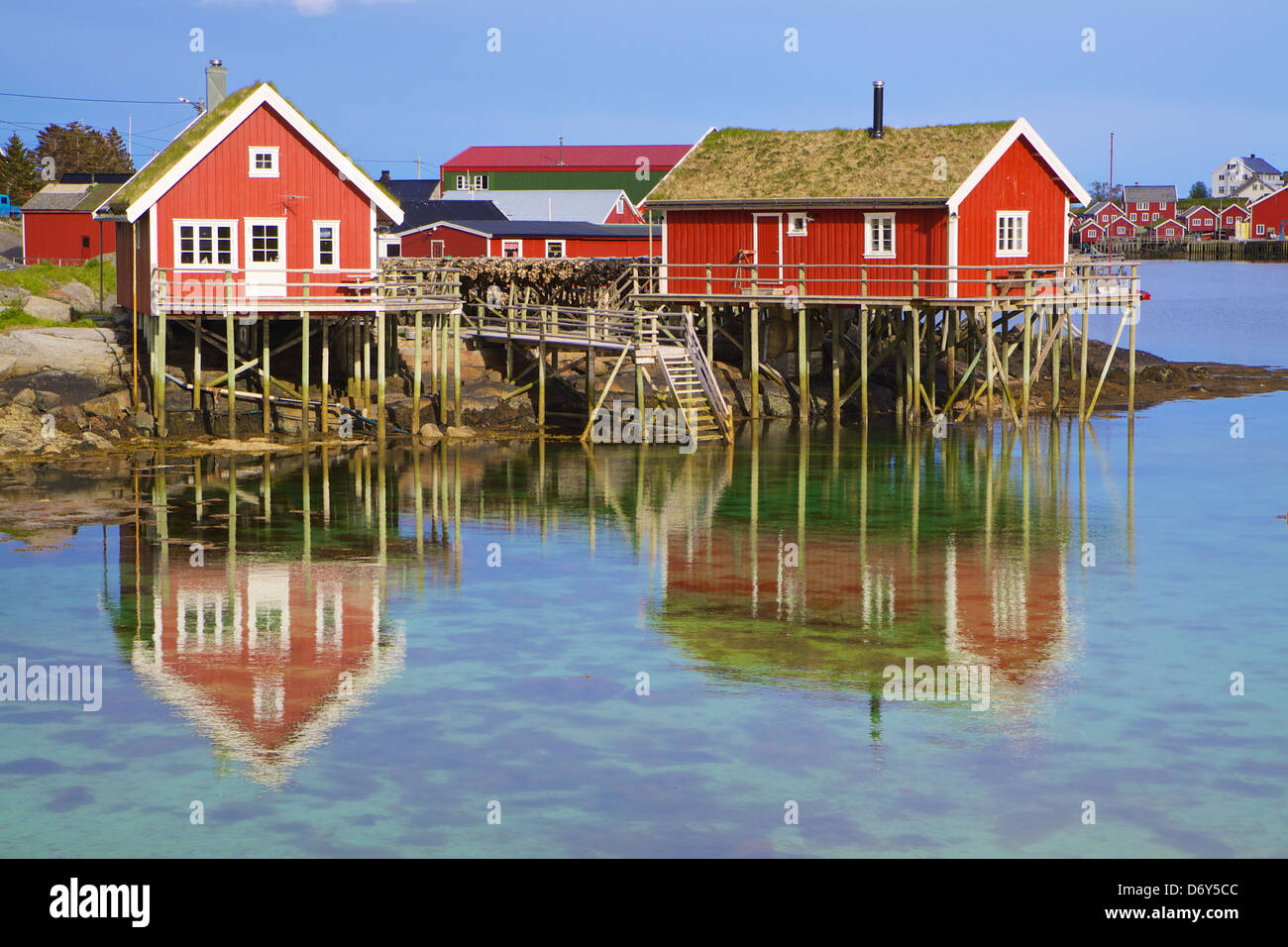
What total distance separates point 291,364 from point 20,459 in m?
8.36

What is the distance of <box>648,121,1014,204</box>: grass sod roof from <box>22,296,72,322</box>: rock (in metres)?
16.7

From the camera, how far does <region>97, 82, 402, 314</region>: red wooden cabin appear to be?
3462 cm

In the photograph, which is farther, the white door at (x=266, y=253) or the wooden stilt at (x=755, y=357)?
the wooden stilt at (x=755, y=357)

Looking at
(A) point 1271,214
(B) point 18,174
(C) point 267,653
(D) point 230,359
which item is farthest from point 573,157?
(A) point 1271,214

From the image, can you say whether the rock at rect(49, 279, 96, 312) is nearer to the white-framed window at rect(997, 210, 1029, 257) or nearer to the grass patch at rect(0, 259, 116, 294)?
the grass patch at rect(0, 259, 116, 294)

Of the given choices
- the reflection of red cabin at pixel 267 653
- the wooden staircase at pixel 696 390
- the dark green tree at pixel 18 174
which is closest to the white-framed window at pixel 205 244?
the wooden staircase at pixel 696 390

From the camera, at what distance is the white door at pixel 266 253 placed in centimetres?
3525

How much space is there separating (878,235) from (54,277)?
27947mm

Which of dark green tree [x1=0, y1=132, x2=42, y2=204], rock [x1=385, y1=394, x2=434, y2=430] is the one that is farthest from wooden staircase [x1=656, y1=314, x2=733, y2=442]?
dark green tree [x1=0, y1=132, x2=42, y2=204]

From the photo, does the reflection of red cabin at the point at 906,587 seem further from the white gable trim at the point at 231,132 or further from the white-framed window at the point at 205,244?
the white gable trim at the point at 231,132

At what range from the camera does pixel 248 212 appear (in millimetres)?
35406

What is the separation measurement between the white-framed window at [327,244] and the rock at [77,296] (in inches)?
502
